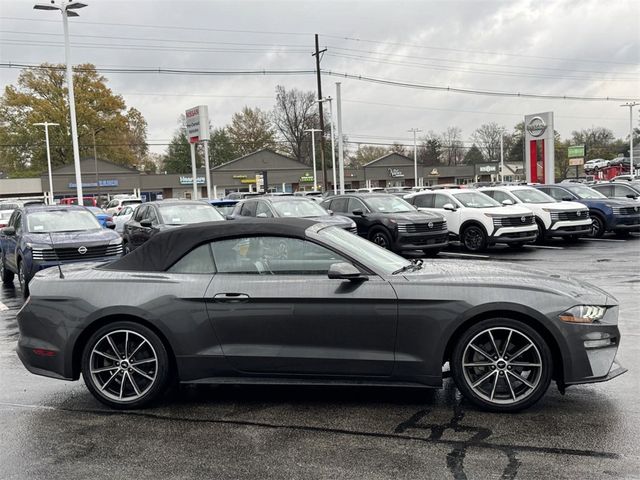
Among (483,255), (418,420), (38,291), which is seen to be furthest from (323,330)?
(483,255)

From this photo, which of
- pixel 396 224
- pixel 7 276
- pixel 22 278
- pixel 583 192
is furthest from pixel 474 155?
pixel 22 278

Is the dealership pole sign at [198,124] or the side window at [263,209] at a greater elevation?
the dealership pole sign at [198,124]

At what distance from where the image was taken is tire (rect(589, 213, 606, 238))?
18.6 m

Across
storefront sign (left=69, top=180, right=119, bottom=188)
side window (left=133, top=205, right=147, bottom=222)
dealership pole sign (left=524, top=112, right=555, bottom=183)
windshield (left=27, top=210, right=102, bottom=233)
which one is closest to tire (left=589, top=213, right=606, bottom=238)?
dealership pole sign (left=524, top=112, right=555, bottom=183)

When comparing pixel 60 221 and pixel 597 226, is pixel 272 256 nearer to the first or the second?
pixel 60 221

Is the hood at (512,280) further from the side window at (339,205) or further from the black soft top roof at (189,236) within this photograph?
the side window at (339,205)

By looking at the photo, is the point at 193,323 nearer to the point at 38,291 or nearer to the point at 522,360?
the point at 38,291

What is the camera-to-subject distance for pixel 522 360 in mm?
4426

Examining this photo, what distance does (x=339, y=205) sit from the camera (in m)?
17.1

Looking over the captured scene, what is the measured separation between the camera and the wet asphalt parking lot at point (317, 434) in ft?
11.9

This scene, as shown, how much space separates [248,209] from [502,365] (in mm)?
12060

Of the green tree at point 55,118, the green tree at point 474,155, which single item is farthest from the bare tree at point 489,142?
the green tree at point 55,118

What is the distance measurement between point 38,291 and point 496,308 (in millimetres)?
3677

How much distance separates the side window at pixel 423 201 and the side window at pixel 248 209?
5.30 metres
